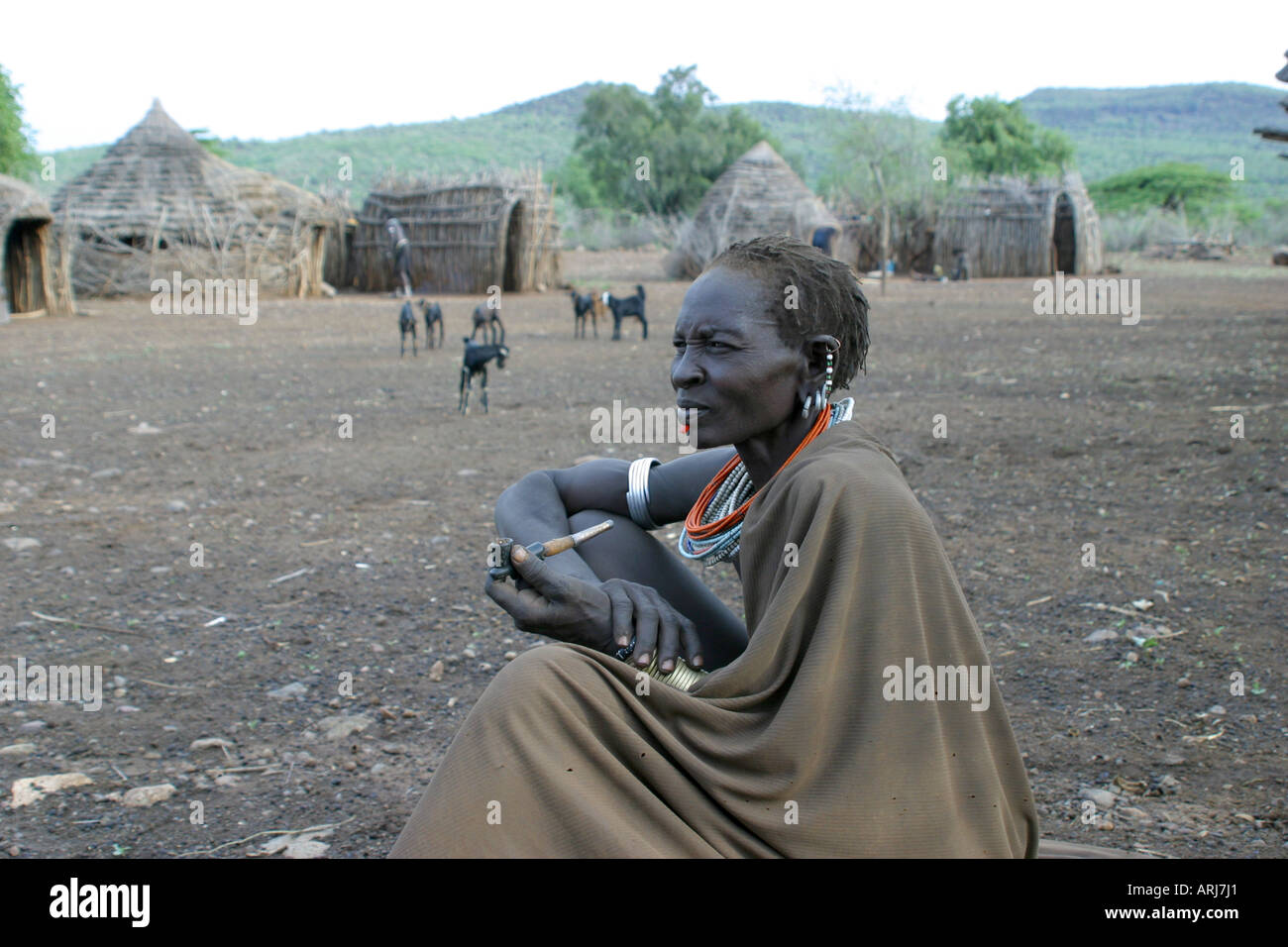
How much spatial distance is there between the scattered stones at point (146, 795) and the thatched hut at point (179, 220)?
62.7 ft

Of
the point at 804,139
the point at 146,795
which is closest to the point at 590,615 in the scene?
the point at 146,795

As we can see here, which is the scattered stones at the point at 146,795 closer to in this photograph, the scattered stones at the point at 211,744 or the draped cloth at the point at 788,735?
the scattered stones at the point at 211,744

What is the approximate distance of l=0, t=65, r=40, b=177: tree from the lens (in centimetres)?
2338

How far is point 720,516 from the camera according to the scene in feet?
7.80

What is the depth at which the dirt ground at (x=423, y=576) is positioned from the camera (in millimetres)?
3104

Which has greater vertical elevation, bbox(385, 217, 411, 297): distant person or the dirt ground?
bbox(385, 217, 411, 297): distant person

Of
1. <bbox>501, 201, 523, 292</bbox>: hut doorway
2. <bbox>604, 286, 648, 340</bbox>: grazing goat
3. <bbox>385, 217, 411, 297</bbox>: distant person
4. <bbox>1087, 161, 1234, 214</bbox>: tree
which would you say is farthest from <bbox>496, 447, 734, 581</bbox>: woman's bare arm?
<bbox>1087, 161, 1234, 214</bbox>: tree

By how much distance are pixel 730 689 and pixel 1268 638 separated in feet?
9.85

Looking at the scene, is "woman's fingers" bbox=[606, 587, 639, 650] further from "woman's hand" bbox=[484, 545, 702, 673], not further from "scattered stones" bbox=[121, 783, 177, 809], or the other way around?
"scattered stones" bbox=[121, 783, 177, 809]

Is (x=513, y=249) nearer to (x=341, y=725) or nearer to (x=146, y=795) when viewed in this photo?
(x=341, y=725)

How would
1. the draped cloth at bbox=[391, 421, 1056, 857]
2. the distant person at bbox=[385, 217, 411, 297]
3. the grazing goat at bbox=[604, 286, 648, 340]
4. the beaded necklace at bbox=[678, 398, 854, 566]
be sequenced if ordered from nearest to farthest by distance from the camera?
1. the draped cloth at bbox=[391, 421, 1056, 857]
2. the beaded necklace at bbox=[678, 398, 854, 566]
3. the grazing goat at bbox=[604, 286, 648, 340]
4. the distant person at bbox=[385, 217, 411, 297]

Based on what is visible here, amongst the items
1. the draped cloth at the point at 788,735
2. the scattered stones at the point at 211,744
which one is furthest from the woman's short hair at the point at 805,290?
the scattered stones at the point at 211,744

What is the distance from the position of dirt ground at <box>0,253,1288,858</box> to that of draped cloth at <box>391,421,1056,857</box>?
4.17ft
